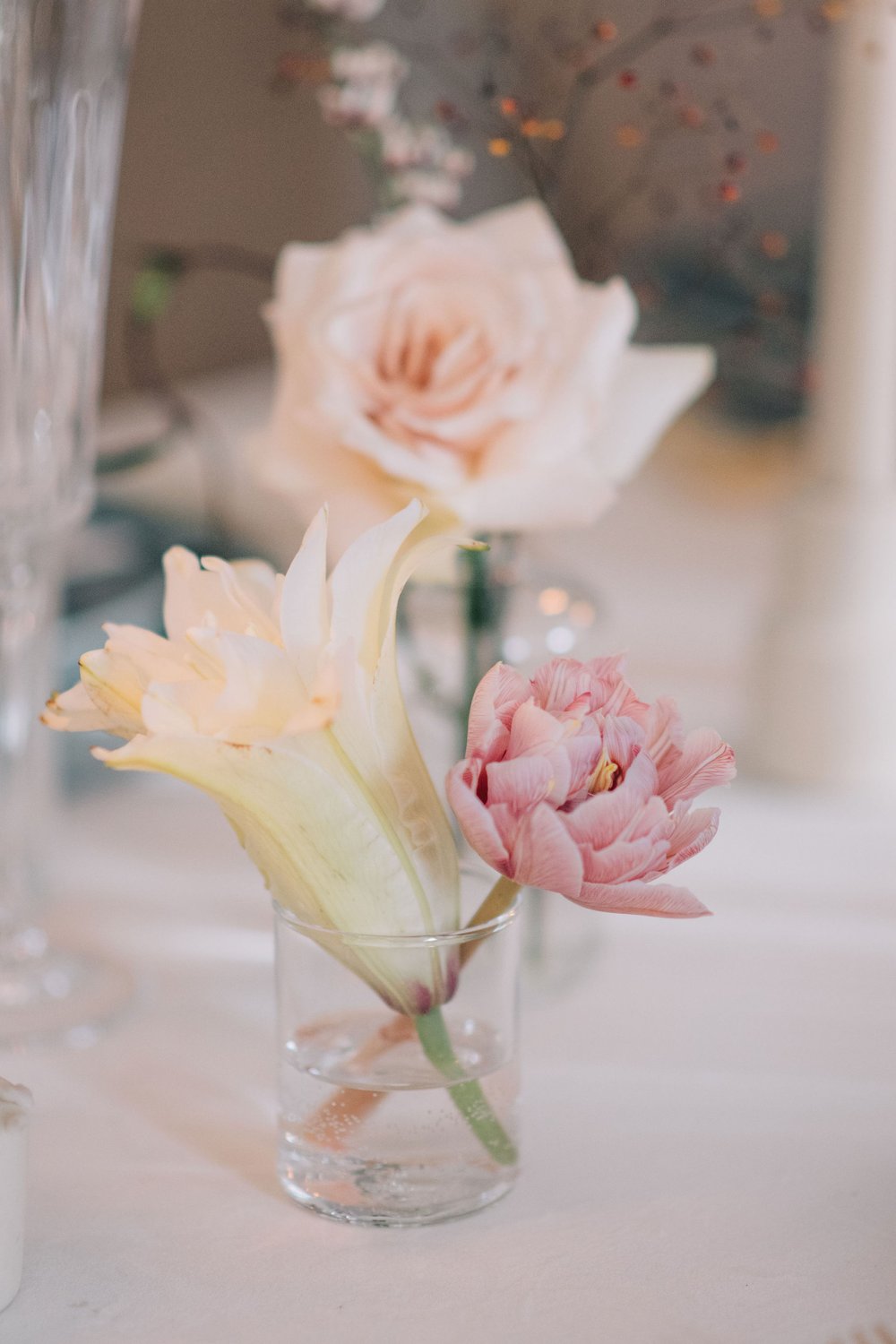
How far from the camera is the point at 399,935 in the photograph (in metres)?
0.30

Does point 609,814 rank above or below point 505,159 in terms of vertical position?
below

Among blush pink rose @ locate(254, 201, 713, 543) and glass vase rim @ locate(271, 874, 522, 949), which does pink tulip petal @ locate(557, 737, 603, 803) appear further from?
blush pink rose @ locate(254, 201, 713, 543)

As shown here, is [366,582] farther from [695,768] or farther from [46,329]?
[46,329]

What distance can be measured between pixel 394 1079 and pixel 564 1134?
0.07 metres

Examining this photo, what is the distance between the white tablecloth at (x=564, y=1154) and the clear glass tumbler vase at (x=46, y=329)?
0.03 meters

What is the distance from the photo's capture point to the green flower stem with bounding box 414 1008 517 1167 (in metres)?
0.32

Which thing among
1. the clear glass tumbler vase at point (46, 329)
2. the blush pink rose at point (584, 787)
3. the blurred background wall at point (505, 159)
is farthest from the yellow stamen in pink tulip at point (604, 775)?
the blurred background wall at point (505, 159)

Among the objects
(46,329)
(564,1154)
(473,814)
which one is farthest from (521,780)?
(46,329)

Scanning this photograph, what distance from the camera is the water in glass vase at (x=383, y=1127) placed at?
316 mm

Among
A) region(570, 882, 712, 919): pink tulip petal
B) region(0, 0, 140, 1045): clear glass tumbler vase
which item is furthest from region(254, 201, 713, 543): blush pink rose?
region(570, 882, 712, 919): pink tulip petal

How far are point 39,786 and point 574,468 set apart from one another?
0.26 m

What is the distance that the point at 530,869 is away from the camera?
0.89 ft

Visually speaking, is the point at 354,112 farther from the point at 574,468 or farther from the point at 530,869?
the point at 530,869

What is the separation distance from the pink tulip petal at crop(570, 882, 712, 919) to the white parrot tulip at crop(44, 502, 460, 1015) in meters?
0.04
